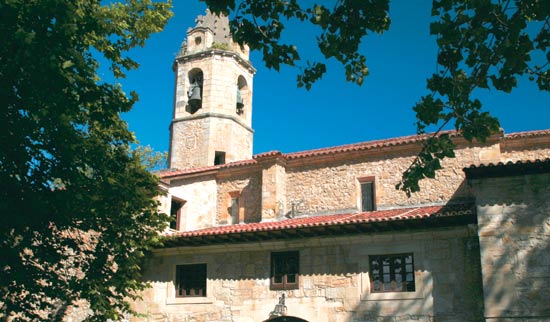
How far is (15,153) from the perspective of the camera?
970 cm

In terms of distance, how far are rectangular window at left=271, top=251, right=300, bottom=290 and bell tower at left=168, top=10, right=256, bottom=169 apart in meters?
10.1

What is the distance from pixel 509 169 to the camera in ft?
40.0

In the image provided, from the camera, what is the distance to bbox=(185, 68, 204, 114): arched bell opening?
25.6 m

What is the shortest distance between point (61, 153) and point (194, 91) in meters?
15.7

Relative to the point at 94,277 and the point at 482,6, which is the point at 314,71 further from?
the point at 94,277

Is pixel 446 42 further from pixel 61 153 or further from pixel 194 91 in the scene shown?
pixel 194 91

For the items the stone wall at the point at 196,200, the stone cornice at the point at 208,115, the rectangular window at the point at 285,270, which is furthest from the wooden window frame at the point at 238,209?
the stone cornice at the point at 208,115

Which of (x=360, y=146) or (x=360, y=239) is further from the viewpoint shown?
(x=360, y=146)

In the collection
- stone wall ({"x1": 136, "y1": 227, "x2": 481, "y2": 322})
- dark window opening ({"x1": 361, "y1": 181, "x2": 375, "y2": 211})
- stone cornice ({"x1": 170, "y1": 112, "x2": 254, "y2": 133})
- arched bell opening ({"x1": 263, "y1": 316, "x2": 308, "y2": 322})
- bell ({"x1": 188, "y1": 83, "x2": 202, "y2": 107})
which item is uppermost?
bell ({"x1": 188, "y1": 83, "x2": 202, "y2": 107})

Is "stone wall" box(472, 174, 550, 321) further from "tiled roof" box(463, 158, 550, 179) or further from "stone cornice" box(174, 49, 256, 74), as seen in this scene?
"stone cornice" box(174, 49, 256, 74)

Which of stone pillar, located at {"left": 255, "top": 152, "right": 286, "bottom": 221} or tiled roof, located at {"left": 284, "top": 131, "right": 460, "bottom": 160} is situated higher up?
tiled roof, located at {"left": 284, "top": 131, "right": 460, "bottom": 160}

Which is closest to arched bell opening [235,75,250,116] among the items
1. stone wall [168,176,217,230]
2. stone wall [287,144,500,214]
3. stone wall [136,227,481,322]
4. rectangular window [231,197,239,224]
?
stone wall [168,176,217,230]

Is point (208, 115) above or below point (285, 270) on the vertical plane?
above

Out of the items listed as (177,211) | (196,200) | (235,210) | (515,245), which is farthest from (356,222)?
(177,211)
